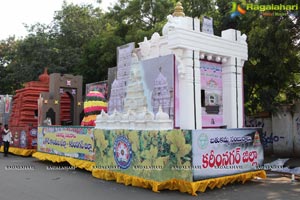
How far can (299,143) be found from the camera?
1306 centimetres

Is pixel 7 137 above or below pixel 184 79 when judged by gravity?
below

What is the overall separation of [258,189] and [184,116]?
2518mm

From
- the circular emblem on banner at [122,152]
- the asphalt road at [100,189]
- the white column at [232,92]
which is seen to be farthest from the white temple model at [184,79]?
the asphalt road at [100,189]

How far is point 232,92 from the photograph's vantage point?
988cm

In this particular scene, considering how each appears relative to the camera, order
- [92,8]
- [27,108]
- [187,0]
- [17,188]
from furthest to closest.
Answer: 1. [92,8]
2. [187,0]
3. [27,108]
4. [17,188]

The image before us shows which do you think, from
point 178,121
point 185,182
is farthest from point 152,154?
point 178,121

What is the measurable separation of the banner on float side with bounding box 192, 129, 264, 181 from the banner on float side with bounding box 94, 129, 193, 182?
25 cm

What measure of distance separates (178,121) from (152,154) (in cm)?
139

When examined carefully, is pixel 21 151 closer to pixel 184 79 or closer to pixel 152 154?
pixel 152 154

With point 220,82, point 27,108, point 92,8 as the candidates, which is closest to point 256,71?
point 220,82

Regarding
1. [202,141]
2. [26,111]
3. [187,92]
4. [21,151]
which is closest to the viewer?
[202,141]

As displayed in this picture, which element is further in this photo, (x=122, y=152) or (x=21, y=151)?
(x=21, y=151)

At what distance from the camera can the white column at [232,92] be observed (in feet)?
32.3

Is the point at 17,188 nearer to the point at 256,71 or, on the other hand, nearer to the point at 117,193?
the point at 117,193
